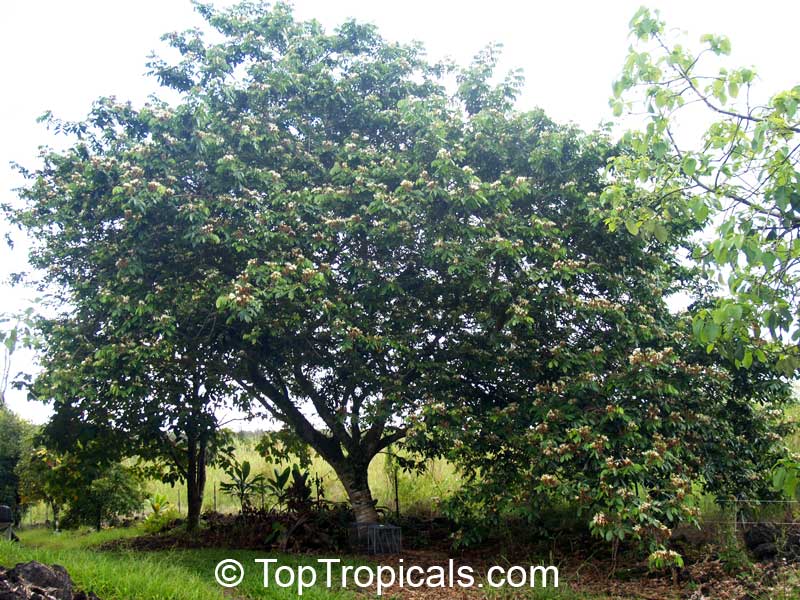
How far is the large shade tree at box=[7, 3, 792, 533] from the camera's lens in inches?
315

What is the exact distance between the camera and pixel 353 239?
9109 mm

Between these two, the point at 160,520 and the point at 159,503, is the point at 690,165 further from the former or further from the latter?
the point at 159,503

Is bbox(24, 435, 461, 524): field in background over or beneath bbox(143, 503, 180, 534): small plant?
over

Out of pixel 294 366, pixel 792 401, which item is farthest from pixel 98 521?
pixel 792 401

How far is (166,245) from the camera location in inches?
349

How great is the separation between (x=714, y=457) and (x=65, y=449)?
9.07 meters

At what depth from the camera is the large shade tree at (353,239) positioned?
7996mm

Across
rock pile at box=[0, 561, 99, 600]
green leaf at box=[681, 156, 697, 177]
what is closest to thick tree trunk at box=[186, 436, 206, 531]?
rock pile at box=[0, 561, 99, 600]

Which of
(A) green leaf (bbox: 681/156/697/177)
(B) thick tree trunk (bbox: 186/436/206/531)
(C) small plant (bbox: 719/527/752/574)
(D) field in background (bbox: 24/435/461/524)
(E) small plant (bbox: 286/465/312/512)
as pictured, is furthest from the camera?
(D) field in background (bbox: 24/435/461/524)
